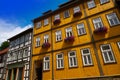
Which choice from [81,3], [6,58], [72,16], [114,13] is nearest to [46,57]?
[72,16]

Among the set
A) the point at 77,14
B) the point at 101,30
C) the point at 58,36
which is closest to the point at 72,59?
the point at 58,36

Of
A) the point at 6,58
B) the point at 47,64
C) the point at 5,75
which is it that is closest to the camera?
the point at 47,64

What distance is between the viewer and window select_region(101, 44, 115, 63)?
420 inches

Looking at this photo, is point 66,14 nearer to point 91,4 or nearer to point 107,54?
point 91,4

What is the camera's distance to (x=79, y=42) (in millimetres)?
13102

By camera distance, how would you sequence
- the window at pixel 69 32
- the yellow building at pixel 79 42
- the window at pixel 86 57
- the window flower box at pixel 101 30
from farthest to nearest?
1. the window at pixel 69 32
2. the window at pixel 86 57
3. the window flower box at pixel 101 30
4. the yellow building at pixel 79 42

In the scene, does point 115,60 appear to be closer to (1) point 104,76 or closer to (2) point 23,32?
(1) point 104,76

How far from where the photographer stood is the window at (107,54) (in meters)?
10.7

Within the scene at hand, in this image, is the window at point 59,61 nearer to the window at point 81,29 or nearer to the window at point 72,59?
the window at point 72,59

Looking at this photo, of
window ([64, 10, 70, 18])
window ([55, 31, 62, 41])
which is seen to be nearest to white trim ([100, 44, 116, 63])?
window ([55, 31, 62, 41])

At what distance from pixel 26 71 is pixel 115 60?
13023mm

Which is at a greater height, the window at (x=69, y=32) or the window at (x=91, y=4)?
the window at (x=91, y=4)

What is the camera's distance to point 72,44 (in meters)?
13.5

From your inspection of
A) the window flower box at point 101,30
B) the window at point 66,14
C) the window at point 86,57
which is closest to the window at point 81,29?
the window flower box at point 101,30
